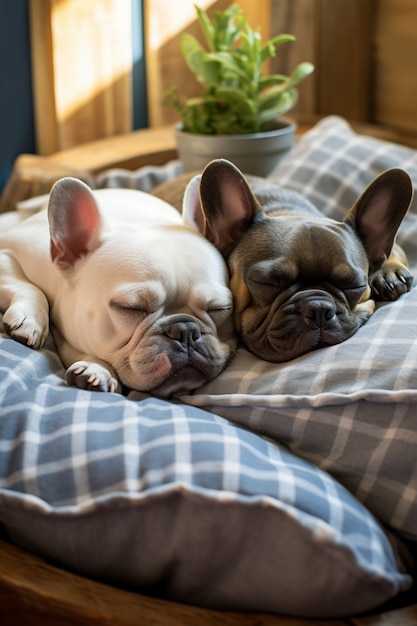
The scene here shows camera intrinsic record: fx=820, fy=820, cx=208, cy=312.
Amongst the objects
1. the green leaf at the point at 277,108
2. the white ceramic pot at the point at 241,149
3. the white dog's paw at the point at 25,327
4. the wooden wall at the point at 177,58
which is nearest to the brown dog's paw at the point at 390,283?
the white dog's paw at the point at 25,327

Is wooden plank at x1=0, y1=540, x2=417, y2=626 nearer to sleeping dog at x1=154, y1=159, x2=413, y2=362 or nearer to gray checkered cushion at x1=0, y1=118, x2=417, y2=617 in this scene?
gray checkered cushion at x1=0, y1=118, x2=417, y2=617

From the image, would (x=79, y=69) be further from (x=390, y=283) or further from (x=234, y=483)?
(x=234, y=483)

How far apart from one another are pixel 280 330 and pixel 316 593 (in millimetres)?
517

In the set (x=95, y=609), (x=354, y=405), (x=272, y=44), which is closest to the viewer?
(x=95, y=609)

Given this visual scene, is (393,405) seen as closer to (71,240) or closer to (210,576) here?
(210,576)

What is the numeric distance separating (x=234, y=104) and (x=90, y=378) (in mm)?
1266

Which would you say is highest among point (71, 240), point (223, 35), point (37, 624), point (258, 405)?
point (223, 35)

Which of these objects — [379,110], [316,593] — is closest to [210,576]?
[316,593]

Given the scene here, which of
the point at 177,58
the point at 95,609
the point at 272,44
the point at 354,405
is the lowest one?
the point at 95,609

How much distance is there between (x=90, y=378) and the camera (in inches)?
→ 54.9

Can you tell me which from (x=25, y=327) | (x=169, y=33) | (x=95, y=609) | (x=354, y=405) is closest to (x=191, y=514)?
(x=95, y=609)

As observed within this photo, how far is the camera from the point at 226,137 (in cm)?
231

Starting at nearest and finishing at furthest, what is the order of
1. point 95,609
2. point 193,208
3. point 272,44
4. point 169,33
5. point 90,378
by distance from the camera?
point 95,609, point 90,378, point 193,208, point 272,44, point 169,33

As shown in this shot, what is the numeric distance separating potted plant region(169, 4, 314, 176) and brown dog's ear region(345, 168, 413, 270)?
Result: 76cm
